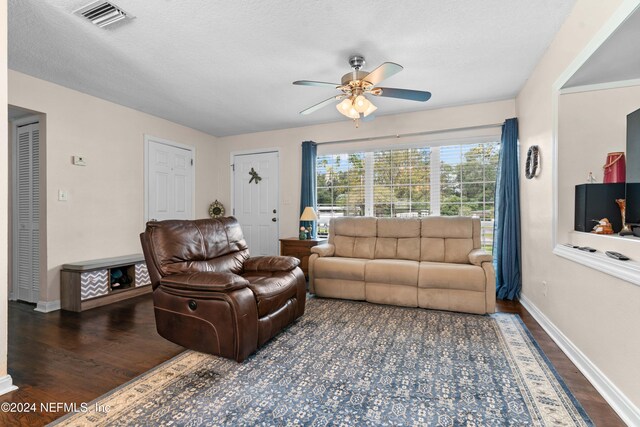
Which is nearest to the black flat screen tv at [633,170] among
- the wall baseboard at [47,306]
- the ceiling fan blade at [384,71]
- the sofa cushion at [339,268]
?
the ceiling fan blade at [384,71]

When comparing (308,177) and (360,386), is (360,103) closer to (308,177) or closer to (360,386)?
(360,386)

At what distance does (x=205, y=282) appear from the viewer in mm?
2119

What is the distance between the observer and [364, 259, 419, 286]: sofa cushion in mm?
3318

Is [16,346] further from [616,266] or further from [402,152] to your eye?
[402,152]

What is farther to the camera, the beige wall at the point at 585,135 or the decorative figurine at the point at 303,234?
the decorative figurine at the point at 303,234

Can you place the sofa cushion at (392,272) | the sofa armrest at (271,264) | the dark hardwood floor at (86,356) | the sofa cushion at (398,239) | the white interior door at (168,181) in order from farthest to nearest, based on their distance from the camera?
the white interior door at (168,181) < the sofa cushion at (398,239) < the sofa cushion at (392,272) < the sofa armrest at (271,264) < the dark hardwood floor at (86,356)

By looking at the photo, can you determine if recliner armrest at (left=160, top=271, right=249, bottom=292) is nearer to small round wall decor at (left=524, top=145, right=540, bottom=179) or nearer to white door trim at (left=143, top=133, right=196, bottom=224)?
white door trim at (left=143, top=133, right=196, bottom=224)

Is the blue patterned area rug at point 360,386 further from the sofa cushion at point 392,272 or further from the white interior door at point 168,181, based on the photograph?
the white interior door at point 168,181

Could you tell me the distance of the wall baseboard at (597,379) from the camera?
153 cm

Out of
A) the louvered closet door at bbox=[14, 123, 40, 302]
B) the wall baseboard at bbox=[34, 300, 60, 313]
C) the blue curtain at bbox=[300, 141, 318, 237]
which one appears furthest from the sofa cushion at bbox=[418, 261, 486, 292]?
the louvered closet door at bbox=[14, 123, 40, 302]

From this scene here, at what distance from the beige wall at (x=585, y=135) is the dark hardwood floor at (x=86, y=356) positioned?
1.04 m

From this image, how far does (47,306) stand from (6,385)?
6.17ft

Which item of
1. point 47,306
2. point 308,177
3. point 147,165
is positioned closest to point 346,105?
point 308,177

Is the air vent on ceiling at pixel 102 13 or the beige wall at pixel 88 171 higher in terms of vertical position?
the air vent on ceiling at pixel 102 13
